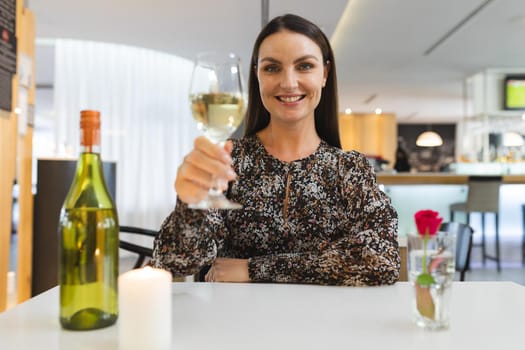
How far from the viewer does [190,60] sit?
250 inches

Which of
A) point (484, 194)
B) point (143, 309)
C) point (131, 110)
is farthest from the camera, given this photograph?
point (131, 110)

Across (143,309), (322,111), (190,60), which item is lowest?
(143,309)

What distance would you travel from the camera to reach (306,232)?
129 cm

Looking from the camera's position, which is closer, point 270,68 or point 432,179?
point 270,68

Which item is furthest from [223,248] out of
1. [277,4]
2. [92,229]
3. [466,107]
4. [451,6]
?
[466,107]

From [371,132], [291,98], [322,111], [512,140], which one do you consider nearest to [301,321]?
[291,98]

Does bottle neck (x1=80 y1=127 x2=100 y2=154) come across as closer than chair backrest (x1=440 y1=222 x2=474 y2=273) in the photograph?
Yes

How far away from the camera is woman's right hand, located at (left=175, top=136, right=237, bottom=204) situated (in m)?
0.71

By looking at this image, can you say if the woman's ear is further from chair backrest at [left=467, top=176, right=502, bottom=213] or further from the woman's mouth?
chair backrest at [left=467, top=176, right=502, bottom=213]

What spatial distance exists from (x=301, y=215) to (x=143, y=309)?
758mm

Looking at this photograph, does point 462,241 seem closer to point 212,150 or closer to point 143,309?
point 212,150

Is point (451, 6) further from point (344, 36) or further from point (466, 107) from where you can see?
point (466, 107)

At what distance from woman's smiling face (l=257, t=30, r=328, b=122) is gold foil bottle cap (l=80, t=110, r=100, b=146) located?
25.7 inches

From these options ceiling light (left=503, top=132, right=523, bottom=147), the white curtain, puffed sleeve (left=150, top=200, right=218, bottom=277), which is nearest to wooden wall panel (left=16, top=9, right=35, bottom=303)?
the white curtain
